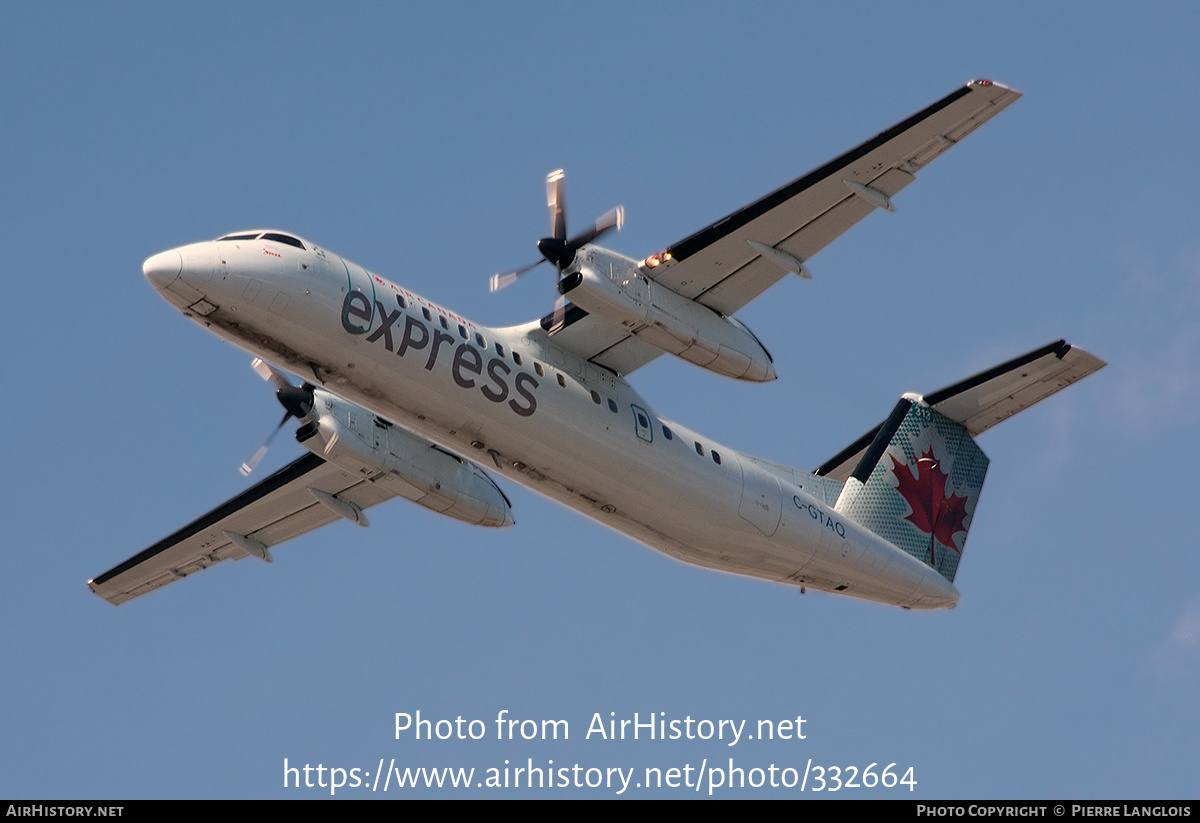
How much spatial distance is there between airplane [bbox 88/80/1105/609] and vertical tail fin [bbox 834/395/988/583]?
0.04 m

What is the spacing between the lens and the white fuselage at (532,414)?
17.0 metres

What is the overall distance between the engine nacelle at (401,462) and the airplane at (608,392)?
3 centimetres

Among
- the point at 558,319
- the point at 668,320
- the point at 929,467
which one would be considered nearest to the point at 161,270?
the point at 558,319

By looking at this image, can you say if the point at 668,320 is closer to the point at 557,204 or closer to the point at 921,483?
the point at 557,204

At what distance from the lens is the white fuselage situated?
55.9 ft

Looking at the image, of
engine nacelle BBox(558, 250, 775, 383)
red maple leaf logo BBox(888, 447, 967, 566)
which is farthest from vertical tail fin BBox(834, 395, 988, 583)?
engine nacelle BBox(558, 250, 775, 383)

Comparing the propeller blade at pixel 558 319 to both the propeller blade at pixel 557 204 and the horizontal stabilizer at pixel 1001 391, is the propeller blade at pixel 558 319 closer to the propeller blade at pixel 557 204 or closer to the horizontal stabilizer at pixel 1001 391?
the propeller blade at pixel 557 204

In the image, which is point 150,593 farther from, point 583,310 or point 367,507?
point 583,310

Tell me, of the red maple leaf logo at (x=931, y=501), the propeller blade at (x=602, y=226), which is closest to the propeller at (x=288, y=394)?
the propeller blade at (x=602, y=226)

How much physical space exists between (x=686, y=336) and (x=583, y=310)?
1.39 meters

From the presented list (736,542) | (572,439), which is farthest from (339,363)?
(736,542)

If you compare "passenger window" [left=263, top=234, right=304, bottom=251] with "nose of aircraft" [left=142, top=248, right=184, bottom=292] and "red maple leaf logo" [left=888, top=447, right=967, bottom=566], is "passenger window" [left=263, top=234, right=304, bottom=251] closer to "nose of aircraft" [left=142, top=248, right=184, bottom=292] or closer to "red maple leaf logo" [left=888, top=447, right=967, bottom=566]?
"nose of aircraft" [left=142, top=248, right=184, bottom=292]
